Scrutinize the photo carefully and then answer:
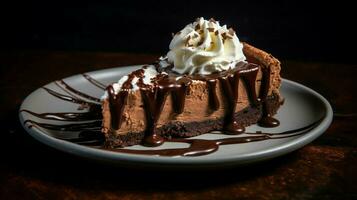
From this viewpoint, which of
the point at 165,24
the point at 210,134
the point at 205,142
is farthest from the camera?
the point at 165,24

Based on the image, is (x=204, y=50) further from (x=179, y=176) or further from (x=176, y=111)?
(x=179, y=176)

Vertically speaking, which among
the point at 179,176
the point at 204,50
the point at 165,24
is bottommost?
the point at 179,176

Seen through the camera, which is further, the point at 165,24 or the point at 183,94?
the point at 165,24

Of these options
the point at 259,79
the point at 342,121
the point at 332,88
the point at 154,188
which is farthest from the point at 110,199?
the point at 332,88

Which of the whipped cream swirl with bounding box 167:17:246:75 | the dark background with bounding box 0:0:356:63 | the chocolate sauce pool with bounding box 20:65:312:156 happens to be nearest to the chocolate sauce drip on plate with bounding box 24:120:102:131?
the chocolate sauce pool with bounding box 20:65:312:156

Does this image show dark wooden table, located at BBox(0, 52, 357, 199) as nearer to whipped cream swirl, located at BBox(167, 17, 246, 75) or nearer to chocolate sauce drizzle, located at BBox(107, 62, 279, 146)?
chocolate sauce drizzle, located at BBox(107, 62, 279, 146)

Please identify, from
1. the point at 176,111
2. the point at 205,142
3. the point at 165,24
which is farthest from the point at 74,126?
the point at 165,24
